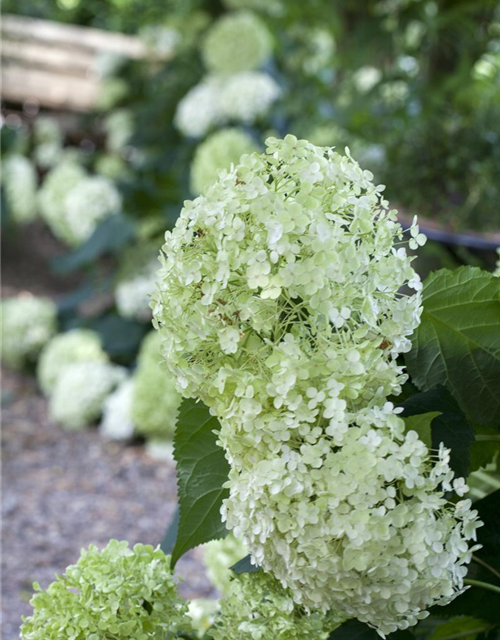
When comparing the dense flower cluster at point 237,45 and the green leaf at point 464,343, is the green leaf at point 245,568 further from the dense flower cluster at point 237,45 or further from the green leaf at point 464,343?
the dense flower cluster at point 237,45

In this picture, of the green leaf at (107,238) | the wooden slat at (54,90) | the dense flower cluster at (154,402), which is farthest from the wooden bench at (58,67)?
the dense flower cluster at (154,402)

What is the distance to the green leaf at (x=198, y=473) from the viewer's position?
0.60 metres

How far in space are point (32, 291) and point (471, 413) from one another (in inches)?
148

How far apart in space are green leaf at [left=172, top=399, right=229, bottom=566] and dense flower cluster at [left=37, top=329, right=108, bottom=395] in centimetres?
232

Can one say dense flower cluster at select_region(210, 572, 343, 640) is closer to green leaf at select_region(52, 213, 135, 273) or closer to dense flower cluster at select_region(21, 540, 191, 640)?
dense flower cluster at select_region(21, 540, 191, 640)

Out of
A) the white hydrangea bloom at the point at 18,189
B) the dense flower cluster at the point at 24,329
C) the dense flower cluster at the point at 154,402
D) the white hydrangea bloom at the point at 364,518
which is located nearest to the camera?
the white hydrangea bloom at the point at 364,518

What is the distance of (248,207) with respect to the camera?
484 millimetres

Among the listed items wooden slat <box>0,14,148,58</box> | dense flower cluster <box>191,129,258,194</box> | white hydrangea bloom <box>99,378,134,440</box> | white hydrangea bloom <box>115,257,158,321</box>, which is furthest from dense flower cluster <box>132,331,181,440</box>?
wooden slat <box>0,14,148,58</box>

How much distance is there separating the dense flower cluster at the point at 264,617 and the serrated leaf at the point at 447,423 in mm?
157

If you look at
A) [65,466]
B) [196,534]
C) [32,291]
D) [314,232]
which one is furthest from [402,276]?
[32,291]

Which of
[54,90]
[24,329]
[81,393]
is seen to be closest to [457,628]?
[81,393]

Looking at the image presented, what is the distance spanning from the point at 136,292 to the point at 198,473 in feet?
7.46

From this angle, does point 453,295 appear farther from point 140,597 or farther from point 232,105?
point 232,105

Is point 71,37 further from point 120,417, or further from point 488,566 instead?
point 488,566
